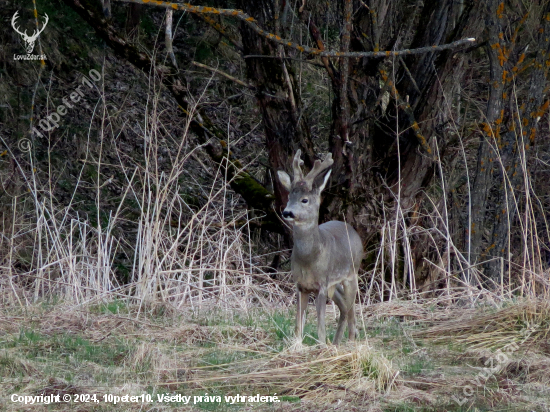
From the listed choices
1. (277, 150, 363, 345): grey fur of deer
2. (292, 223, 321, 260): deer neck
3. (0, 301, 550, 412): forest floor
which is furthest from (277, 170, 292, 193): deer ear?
(0, 301, 550, 412): forest floor

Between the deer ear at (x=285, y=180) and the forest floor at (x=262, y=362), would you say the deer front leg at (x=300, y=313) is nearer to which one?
the forest floor at (x=262, y=362)

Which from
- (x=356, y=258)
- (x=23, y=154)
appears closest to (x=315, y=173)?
(x=356, y=258)

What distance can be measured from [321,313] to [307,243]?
52cm

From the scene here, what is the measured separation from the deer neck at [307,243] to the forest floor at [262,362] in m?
0.62

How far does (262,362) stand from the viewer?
17.4 ft

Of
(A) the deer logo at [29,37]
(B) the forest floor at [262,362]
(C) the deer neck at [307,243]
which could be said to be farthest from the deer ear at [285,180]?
(A) the deer logo at [29,37]

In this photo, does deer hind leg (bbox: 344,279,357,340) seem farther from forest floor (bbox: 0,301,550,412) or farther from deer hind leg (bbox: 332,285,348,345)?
forest floor (bbox: 0,301,550,412)

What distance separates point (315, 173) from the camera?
239 inches

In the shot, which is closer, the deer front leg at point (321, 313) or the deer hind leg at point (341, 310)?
the deer front leg at point (321, 313)

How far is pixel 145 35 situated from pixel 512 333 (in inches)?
396

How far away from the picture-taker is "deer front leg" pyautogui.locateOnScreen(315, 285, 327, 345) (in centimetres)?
584

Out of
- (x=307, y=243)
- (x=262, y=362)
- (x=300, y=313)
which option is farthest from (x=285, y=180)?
(x=262, y=362)

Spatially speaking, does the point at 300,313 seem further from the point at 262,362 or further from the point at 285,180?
the point at 285,180

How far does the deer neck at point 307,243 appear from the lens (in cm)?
594
